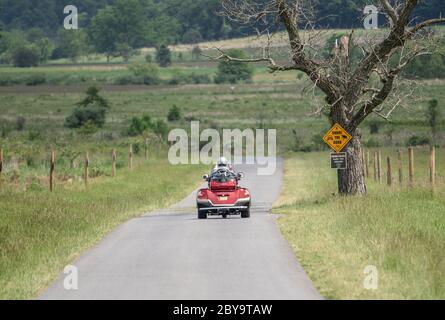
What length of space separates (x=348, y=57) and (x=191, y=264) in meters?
14.6

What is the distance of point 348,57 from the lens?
3155 cm

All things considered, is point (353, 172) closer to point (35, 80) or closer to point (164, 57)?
point (35, 80)

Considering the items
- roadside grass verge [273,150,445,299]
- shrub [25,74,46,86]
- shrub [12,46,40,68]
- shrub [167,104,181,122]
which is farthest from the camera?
shrub [12,46,40,68]

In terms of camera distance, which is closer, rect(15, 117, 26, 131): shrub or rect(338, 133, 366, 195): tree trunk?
rect(338, 133, 366, 195): tree trunk

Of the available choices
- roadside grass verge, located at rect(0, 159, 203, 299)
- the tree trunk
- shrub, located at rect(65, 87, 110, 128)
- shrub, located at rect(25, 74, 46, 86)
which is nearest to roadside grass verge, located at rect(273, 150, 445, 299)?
the tree trunk

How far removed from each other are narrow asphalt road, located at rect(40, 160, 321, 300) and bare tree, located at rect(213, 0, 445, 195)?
199 inches

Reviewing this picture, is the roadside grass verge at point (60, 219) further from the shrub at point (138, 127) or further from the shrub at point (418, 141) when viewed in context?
the shrub at point (138, 127)

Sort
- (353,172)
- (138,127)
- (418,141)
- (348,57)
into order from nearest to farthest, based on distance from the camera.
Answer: (353,172) < (348,57) < (418,141) < (138,127)

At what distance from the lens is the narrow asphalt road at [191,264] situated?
15328 millimetres

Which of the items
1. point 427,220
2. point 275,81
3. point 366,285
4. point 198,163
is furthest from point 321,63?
point 275,81

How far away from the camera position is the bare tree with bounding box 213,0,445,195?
2967cm

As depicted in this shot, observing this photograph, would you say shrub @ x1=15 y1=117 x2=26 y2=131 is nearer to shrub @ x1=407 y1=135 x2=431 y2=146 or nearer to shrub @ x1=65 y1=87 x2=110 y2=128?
shrub @ x1=65 y1=87 x2=110 y2=128

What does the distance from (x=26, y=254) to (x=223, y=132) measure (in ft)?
196

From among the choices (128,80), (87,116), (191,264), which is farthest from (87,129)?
(128,80)
